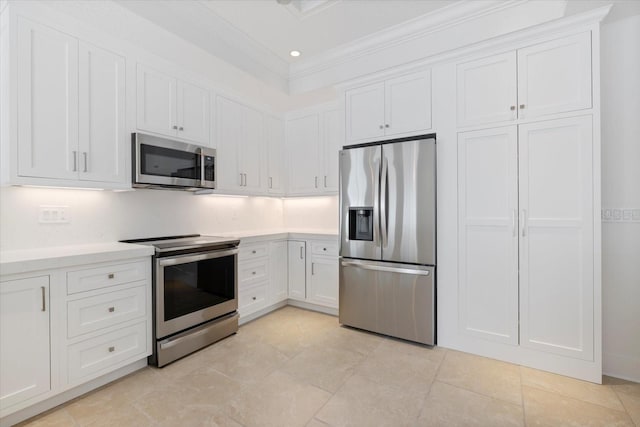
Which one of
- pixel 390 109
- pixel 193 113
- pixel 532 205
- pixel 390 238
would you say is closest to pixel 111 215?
pixel 193 113

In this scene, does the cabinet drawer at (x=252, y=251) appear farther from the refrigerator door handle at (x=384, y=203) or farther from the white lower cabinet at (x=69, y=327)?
the refrigerator door handle at (x=384, y=203)

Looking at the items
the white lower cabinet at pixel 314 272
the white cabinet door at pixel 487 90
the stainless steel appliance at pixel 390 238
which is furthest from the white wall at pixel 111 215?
the white cabinet door at pixel 487 90

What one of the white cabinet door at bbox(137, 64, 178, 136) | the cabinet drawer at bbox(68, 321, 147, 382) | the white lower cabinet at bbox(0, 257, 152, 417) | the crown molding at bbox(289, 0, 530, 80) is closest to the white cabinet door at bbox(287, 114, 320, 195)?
the crown molding at bbox(289, 0, 530, 80)

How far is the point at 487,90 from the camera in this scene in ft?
8.27

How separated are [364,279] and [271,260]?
1173mm

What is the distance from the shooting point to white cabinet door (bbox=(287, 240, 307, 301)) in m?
3.71

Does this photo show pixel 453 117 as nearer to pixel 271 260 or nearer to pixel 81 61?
pixel 271 260

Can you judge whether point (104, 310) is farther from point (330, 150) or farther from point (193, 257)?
point (330, 150)

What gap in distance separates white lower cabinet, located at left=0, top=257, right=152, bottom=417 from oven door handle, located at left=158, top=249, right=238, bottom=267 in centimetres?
12

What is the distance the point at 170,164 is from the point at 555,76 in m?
3.20

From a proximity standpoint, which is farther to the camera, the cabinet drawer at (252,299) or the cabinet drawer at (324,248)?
the cabinet drawer at (324,248)

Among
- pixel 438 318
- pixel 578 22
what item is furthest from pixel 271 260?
pixel 578 22

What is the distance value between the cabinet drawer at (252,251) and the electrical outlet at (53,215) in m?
1.48

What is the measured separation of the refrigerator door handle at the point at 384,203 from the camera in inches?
114
